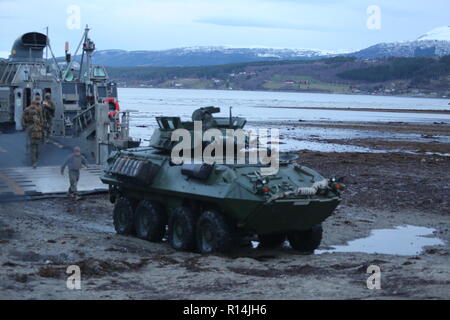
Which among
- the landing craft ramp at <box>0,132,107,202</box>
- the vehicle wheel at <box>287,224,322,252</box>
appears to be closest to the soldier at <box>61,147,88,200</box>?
the landing craft ramp at <box>0,132,107,202</box>

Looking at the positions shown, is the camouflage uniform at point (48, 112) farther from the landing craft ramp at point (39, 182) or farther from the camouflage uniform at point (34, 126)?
the landing craft ramp at point (39, 182)

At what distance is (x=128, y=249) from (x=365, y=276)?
4.38 m

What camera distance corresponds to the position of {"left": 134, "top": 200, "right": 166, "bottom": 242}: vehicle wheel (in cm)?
1473

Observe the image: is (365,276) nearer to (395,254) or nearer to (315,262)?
(315,262)

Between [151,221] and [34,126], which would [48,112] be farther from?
[151,221]

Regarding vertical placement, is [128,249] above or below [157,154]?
below

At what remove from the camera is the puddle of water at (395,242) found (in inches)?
570

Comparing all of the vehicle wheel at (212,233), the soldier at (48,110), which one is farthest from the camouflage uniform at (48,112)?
the vehicle wheel at (212,233)

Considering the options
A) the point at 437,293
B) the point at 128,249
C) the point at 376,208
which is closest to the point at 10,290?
the point at 128,249

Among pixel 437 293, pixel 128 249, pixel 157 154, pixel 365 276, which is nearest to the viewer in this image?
A: pixel 437 293

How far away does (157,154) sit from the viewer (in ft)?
49.8

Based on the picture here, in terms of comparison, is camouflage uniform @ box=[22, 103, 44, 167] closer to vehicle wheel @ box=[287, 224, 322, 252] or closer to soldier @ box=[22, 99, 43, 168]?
soldier @ box=[22, 99, 43, 168]

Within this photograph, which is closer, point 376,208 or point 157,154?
point 157,154

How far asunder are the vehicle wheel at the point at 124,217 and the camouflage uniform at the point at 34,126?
6540mm
